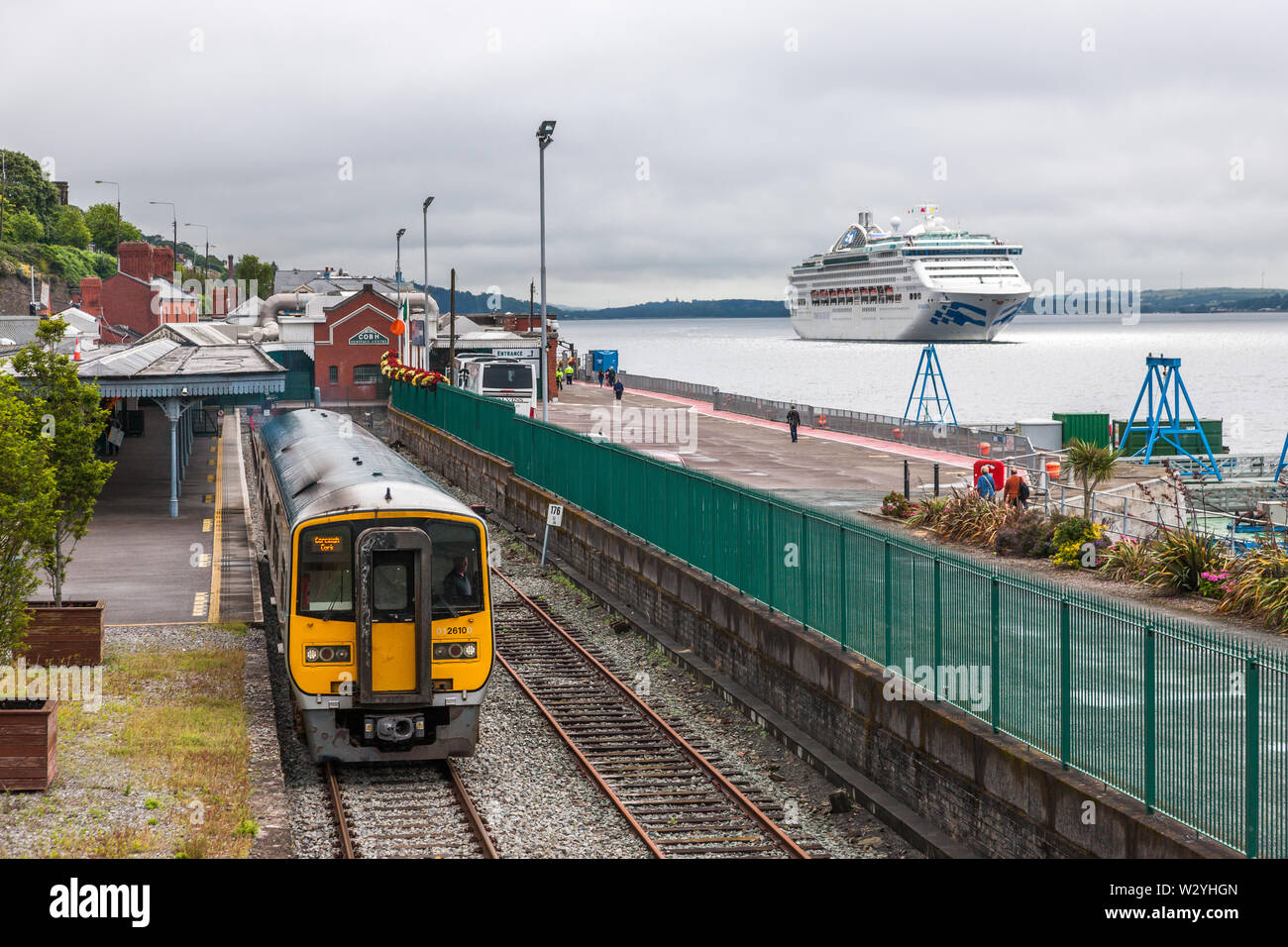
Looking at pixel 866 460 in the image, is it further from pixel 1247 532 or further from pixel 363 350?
pixel 363 350

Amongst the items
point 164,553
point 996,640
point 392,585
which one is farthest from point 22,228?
point 996,640

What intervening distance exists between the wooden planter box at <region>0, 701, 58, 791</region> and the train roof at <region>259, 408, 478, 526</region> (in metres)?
3.29

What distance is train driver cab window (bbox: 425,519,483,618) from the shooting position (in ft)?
48.3

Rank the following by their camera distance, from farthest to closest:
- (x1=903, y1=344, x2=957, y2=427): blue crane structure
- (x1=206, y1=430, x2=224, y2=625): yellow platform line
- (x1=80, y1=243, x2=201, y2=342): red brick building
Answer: (x1=80, y1=243, x2=201, y2=342): red brick building, (x1=903, y1=344, x2=957, y2=427): blue crane structure, (x1=206, y1=430, x2=224, y2=625): yellow platform line

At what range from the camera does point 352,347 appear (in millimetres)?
75750

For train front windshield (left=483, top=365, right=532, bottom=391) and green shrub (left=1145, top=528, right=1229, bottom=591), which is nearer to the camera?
green shrub (left=1145, top=528, right=1229, bottom=591)

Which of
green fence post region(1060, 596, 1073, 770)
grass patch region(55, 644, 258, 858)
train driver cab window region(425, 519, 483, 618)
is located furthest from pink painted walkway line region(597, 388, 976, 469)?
green fence post region(1060, 596, 1073, 770)

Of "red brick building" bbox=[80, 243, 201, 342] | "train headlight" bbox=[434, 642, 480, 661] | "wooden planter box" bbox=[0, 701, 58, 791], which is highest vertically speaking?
"red brick building" bbox=[80, 243, 201, 342]

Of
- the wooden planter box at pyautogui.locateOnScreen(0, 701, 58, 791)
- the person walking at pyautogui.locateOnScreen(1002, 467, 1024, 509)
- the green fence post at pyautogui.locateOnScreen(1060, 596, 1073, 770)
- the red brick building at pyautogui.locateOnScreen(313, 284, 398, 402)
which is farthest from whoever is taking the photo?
the red brick building at pyautogui.locateOnScreen(313, 284, 398, 402)

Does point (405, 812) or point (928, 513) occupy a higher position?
point (928, 513)

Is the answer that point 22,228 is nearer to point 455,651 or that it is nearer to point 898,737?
point 455,651

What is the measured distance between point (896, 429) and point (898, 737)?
3332 cm

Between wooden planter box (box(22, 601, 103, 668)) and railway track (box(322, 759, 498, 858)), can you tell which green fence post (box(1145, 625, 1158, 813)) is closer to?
railway track (box(322, 759, 498, 858))
